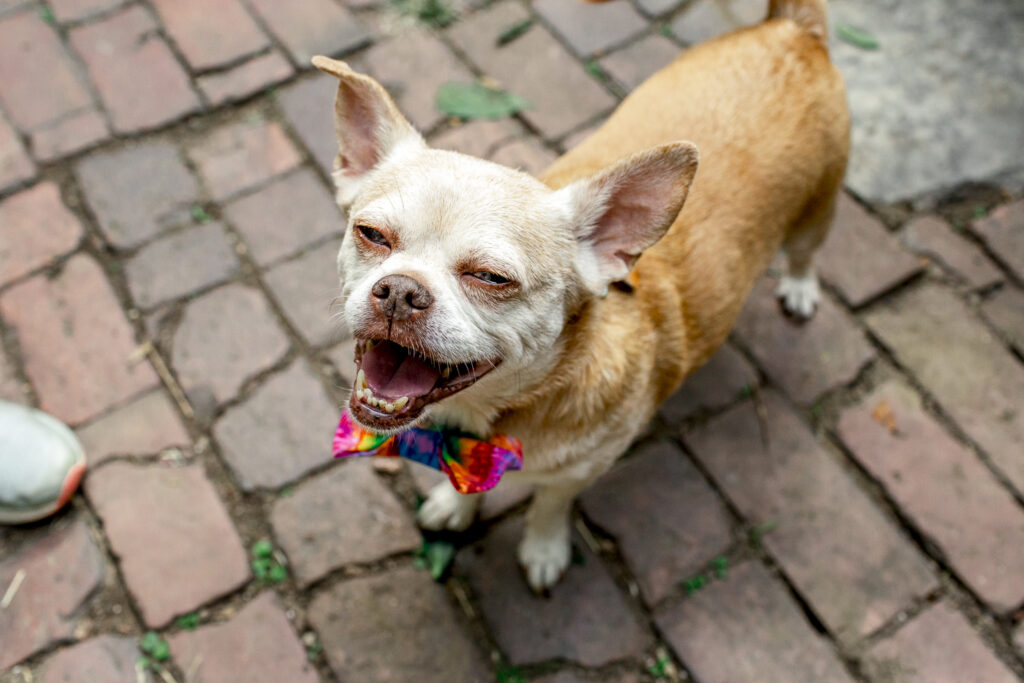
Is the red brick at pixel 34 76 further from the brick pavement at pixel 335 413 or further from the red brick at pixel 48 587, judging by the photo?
the red brick at pixel 48 587

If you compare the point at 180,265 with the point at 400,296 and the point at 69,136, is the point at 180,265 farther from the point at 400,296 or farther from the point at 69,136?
the point at 400,296

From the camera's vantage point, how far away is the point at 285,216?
368 centimetres

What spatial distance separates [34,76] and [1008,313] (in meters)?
4.84

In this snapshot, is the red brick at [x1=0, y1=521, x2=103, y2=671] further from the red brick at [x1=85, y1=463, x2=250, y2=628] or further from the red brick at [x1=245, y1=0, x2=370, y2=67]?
the red brick at [x1=245, y1=0, x2=370, y2=67]

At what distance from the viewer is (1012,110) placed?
4148 millimetres

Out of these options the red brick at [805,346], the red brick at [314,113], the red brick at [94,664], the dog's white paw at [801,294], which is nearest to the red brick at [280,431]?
the red brick at [94,664]

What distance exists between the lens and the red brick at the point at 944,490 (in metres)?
3.10

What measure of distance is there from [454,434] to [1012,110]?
3663mm

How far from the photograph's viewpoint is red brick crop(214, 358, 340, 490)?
315 centimetres

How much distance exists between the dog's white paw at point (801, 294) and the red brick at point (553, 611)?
1.50m

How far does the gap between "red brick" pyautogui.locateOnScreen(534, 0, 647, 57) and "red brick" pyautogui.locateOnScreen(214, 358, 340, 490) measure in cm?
231

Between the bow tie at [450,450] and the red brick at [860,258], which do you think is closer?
the bow tie at [450,450]

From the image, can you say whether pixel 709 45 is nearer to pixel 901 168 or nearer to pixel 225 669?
pixel 901 168

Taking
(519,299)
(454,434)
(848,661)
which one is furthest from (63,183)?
(848,661)
